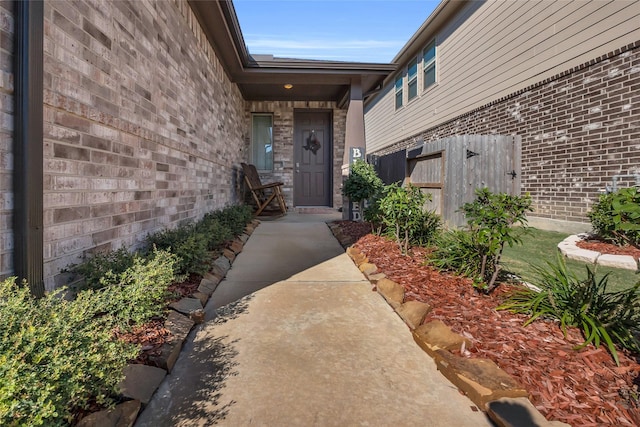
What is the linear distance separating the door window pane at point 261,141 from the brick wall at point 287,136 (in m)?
0.24

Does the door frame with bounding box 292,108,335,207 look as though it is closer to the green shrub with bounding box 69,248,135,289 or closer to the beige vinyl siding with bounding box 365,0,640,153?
the beige vinyl siding with bounding box 365,0,640,153

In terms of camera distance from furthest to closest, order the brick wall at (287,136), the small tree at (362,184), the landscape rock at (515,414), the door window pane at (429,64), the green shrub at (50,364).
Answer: the brick wall at (287,136), the door window pane at (429,64), the small tree at (362,184), the landscape rock at (515,414), the green shrub at (50,364)

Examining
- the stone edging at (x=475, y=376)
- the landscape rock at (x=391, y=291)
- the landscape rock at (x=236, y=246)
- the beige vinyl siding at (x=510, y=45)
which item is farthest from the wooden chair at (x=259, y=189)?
the stone edging at (x=475, y=376)

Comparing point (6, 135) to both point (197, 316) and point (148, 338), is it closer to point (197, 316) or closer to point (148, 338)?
point (148, 338)

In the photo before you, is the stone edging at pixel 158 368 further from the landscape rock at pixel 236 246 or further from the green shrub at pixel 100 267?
the landscape rock at pixel 236 246

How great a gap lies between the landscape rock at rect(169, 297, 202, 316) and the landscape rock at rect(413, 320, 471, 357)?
1573 millimetres

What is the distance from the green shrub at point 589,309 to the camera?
181 centimetres

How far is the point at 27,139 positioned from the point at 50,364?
1.29 meters

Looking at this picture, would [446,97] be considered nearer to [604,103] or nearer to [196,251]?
[604,103]

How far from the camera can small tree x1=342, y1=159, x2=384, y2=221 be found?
631 centimetres

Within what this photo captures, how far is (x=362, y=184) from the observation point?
20.8 feet

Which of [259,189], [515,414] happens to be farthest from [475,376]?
[259,189]

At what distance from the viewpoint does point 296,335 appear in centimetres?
221

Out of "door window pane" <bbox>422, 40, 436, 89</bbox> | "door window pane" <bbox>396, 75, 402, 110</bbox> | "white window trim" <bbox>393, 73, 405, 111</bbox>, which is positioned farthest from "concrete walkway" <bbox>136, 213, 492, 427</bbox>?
"door window pane" <bbox>396, 75, 402, 110</bbox>
